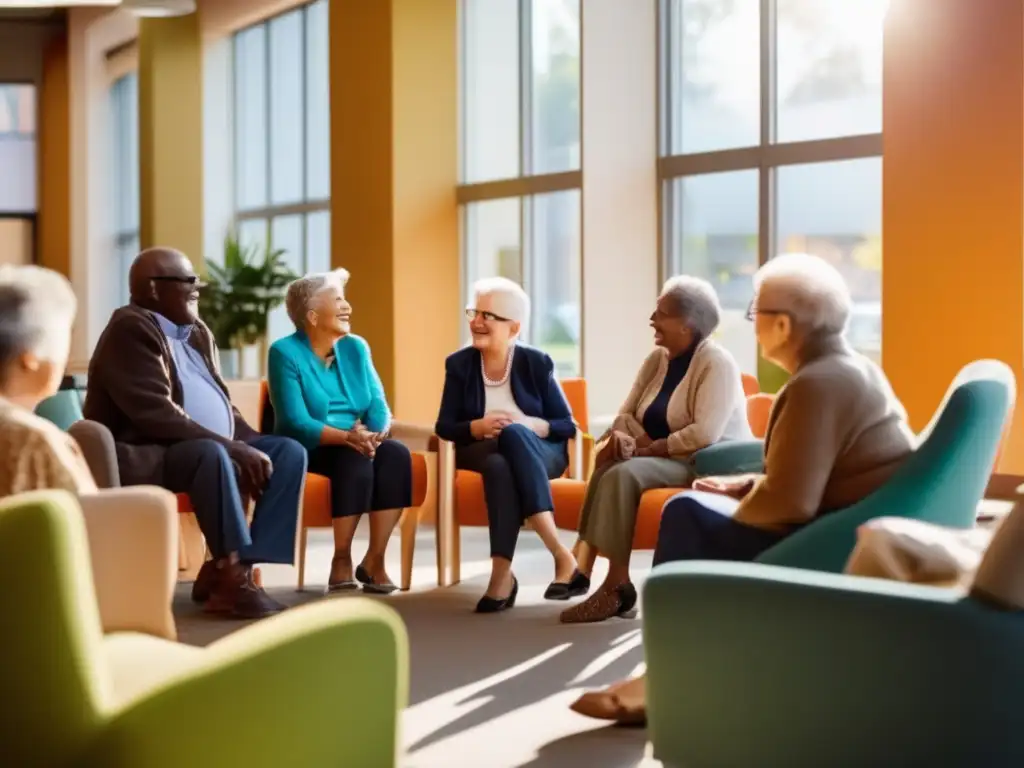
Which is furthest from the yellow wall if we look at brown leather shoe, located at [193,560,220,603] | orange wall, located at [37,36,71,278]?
orange wall, located at [37,36,71,278]

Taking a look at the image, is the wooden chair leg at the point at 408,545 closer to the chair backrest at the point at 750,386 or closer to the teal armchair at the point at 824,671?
the chair backrest at the point at 750,386

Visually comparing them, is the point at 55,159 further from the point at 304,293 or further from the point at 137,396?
the point at 137,396

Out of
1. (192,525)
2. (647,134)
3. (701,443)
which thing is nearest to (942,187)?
(701,443)

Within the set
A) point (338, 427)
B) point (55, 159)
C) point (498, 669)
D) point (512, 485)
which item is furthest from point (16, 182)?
point (498, 669)

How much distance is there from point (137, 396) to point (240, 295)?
6236mm

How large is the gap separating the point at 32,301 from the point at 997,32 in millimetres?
4228

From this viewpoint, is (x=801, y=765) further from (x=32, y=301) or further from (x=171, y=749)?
(x=32, y=301)

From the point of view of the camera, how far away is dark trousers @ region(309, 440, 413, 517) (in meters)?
6.20

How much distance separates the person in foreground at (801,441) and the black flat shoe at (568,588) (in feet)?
6.09

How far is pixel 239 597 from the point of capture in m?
5.71

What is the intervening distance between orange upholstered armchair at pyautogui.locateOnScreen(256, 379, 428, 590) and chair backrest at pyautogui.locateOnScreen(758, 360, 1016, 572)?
9.79 ft

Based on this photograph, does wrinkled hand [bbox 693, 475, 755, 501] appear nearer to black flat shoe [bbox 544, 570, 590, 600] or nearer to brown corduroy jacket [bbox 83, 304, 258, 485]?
black flat shoe [bbox 544, 570, 590, 600]

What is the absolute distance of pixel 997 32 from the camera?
5738 mm

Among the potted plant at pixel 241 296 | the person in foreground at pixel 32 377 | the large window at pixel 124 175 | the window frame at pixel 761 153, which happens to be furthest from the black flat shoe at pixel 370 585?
the large window at pixel 124 175
